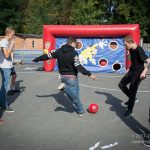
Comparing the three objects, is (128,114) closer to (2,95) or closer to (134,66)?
(134,66)

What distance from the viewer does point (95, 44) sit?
18.0 metres

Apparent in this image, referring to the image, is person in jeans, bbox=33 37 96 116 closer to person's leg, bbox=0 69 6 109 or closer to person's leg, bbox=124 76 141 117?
person's leg, bbox=124 76 141 117

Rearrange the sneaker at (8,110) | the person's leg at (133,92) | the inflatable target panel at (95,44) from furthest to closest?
the inflatable target panel at (95,44) < the sneaker at (8,110) < the person's leg at (133,92)

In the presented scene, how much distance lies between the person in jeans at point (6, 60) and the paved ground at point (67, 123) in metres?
0.41

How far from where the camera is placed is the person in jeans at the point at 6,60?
7.84 m

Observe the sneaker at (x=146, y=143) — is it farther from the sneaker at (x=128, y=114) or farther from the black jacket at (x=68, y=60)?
the black jacket at (x=68, y=60)

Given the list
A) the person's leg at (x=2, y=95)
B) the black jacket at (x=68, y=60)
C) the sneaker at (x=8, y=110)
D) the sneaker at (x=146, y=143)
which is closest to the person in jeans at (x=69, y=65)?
the black jacket at (x=68, y=60)

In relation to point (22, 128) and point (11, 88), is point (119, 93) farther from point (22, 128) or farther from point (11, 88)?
point (22, 128)

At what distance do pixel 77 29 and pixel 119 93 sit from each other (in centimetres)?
726

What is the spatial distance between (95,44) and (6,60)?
10244 millimetres

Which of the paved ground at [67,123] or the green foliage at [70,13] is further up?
the green foliage at [70,13]

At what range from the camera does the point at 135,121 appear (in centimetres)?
754

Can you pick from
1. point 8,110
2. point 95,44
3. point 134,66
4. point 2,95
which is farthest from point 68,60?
point 95,44

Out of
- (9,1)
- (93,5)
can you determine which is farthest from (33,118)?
(9,1)
